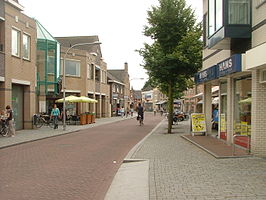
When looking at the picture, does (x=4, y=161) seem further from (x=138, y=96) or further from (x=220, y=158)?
(x=138, y=96)

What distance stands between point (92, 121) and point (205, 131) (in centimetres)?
1753

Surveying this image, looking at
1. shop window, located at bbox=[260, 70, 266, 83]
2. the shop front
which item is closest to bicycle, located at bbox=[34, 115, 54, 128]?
the shop front

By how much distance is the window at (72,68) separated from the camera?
3606 centimetres

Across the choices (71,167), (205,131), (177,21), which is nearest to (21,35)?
(177,21)

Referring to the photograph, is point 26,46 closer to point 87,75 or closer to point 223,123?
point 223,123

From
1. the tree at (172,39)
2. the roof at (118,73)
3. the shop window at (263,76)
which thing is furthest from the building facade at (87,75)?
the shop window at (263,76)

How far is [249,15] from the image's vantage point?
10.5 meters

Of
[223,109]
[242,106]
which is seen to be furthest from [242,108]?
[223,109]

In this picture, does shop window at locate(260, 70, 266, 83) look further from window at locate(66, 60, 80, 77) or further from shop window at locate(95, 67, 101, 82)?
shop window at locate(95, 67, 101, 82)

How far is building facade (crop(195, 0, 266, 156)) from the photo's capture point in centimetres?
977

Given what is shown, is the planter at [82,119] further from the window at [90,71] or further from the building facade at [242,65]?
the building facade at [242,65]

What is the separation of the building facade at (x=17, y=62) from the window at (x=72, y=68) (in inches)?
509

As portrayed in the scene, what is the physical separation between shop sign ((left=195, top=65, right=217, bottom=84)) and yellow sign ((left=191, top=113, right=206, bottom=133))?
1739mm

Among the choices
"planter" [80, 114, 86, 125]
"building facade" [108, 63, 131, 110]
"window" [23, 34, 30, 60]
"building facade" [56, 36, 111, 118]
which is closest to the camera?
"window" [23, 34, 30, 60]
